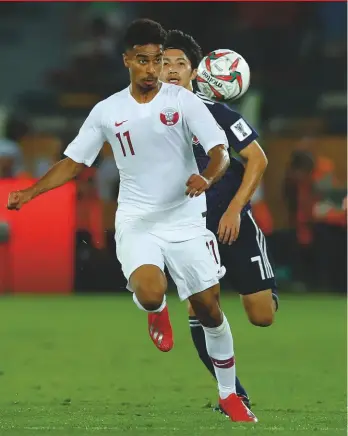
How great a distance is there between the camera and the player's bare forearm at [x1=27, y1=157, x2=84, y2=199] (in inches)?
271

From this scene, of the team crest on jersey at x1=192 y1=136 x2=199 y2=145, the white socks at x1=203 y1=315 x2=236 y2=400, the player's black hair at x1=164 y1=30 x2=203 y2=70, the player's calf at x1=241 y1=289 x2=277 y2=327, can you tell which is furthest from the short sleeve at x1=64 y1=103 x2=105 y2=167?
the player's calf at x1=241 y1=289 x2=277 y2=327

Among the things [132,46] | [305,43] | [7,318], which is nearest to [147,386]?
[132,46]

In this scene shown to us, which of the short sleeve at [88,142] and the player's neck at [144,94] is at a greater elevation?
the player's neck at [144,94]

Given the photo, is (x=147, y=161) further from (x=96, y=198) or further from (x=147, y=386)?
(x=96, y=198)

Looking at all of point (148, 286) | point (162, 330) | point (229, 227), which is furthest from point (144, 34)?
point (162, 330)

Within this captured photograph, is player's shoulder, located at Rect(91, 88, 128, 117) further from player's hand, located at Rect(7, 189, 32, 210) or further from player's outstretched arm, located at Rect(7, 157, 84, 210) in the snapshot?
player's hand, located at Rect(7, 189, 32, 210)

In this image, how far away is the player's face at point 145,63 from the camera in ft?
21.8

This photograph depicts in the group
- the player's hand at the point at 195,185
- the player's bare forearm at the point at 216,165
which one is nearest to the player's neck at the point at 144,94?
the player's bare forearm at the point at 216,165

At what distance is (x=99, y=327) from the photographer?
12.6 metres

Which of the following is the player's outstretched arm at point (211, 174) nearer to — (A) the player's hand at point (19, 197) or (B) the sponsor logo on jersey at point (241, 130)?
(B) the sponsor logo on jersey at point (241, 130)

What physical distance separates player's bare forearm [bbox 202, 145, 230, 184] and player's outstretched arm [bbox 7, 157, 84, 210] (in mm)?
812

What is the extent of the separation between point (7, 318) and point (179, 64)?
626 centimetres

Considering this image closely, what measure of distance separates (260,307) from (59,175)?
1.68m

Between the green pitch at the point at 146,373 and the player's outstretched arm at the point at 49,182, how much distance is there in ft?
3.91
